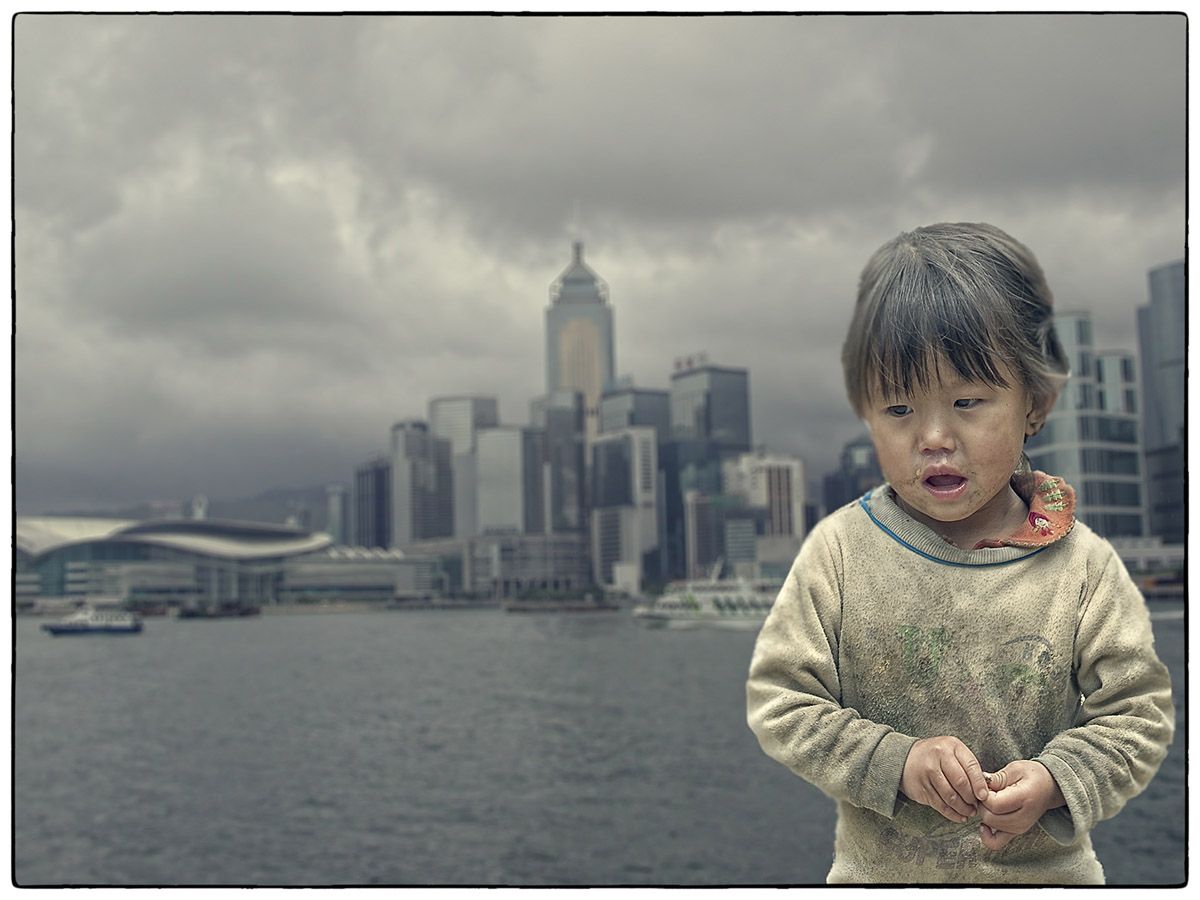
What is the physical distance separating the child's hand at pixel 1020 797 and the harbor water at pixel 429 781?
166 cm

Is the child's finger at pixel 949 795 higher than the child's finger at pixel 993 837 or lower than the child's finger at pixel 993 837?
higher

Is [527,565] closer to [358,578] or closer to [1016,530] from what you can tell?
[358,578]

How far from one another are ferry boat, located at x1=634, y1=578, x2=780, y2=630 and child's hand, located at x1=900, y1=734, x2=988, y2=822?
978 inches

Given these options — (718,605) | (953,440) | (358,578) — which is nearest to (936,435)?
(953,440)

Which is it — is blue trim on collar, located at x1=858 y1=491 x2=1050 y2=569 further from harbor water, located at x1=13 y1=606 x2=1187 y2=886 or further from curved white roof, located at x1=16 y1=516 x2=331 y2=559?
curved white roof, located at x1=16 y1=516 x2=331 y2=559

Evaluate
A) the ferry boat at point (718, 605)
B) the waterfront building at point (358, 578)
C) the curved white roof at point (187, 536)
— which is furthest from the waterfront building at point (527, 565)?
the ferry boat at point (718, 605)

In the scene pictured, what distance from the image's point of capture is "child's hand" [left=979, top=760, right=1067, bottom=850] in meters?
0.77

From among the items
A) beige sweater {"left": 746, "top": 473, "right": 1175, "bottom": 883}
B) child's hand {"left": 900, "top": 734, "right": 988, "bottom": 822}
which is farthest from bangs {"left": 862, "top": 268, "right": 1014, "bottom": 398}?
child's hand {"left": 900, "top": 734, "right": 988, "bottom": 822}

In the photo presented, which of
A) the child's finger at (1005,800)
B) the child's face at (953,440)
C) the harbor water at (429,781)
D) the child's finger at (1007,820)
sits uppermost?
the child's face at (953,440)

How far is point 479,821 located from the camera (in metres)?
9.13

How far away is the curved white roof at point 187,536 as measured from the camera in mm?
36125

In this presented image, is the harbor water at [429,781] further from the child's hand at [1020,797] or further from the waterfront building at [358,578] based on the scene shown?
the waterfront building at [358,578]

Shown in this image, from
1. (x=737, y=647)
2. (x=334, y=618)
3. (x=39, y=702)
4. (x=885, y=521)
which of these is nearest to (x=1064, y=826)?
(x=885, y=521)

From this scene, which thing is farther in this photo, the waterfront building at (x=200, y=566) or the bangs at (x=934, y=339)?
the waterfront building at (x=200, y=566)
